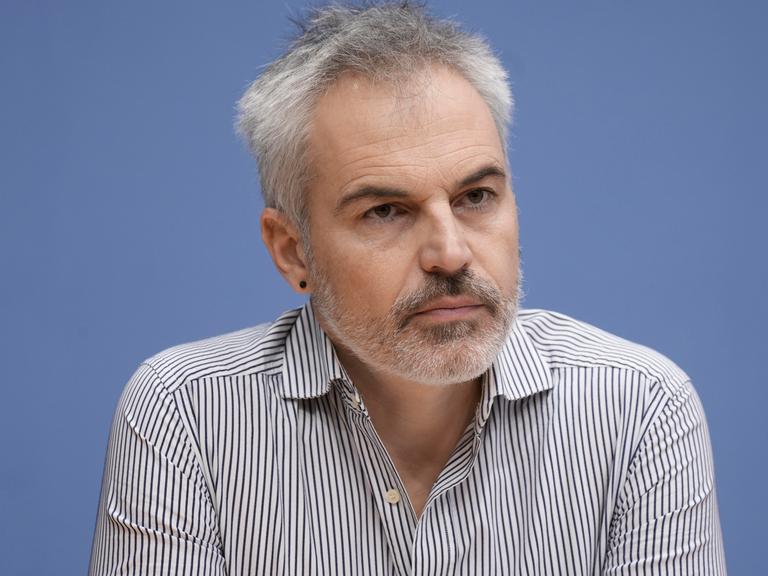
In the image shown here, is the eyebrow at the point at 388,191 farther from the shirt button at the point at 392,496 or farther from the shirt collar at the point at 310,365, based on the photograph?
the shirt button at the point at 392,496

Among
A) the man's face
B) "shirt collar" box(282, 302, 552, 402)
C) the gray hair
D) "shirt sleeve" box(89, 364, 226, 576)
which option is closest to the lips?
the man's face

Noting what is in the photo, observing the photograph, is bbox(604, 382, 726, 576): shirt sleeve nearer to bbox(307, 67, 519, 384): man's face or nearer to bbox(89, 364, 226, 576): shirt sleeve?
bbox(307, 67, 519, 384): man's face

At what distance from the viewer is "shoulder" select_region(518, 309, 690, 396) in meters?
1.90

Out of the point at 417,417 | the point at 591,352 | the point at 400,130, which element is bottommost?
the point at 417,417

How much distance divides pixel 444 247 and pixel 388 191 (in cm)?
13

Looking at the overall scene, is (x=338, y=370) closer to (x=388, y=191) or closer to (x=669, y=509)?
(x=388, y=191)

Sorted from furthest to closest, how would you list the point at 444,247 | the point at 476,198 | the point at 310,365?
the point at 310,365, the point at 476,198, the point at 444,247

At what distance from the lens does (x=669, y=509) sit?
1774 millimetres

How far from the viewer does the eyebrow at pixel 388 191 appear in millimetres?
1741

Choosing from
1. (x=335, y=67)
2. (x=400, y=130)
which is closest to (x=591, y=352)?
(x=400, y=130)

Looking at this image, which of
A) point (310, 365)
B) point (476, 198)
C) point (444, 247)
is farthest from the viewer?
point (310, 365)

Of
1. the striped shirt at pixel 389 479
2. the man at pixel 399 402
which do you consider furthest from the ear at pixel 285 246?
the striped shirt at pixel 389 479

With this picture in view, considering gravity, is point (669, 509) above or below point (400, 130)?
below

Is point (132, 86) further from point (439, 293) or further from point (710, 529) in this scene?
point (710, 529)
